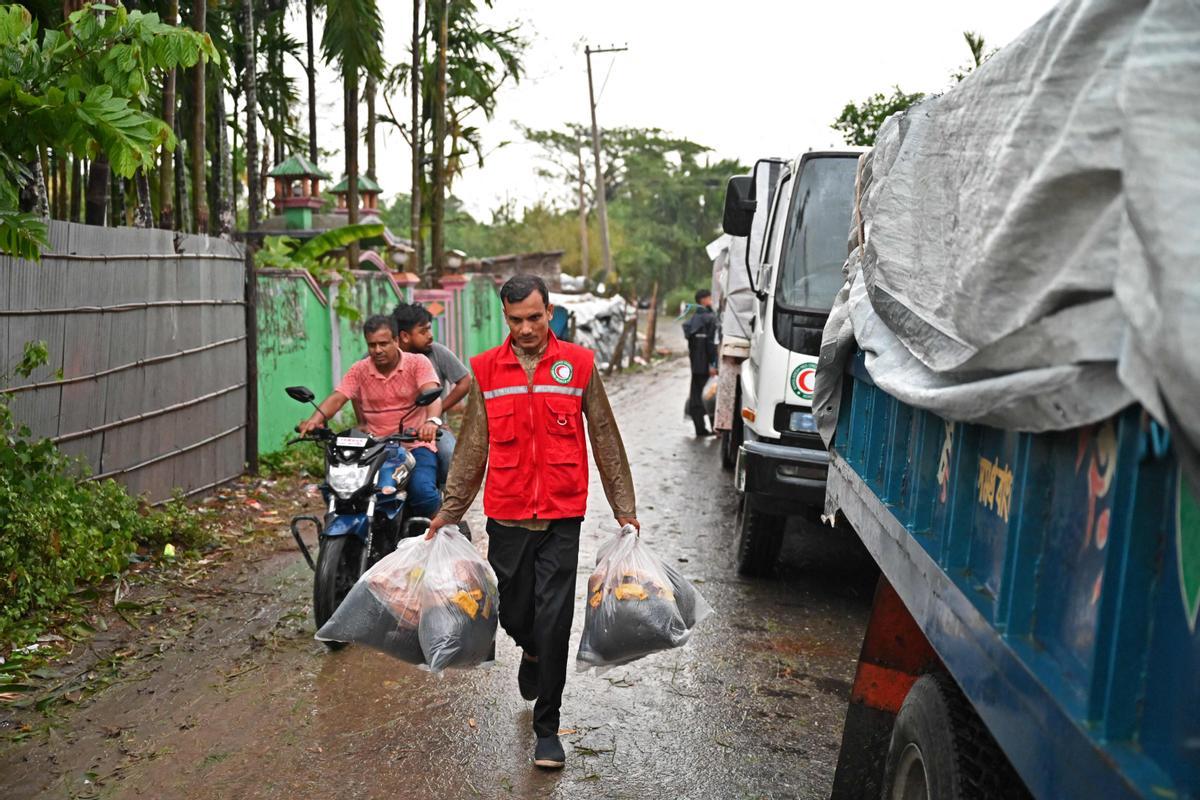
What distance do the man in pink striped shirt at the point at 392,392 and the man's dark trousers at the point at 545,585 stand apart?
1.67 metres

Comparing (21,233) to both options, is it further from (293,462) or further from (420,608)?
(293,462)

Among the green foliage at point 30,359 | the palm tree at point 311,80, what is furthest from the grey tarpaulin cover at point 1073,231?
the palm tree at point 311,80

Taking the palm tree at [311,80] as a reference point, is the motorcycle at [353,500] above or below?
below

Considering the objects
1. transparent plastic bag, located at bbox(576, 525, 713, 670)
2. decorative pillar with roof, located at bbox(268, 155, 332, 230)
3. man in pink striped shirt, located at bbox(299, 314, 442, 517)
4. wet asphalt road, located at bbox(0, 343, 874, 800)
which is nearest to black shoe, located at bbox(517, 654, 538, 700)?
wet asphalt road, located at bbox(0, 343, 874, 800)

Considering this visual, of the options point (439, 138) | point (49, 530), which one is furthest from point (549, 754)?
point (439, 138)

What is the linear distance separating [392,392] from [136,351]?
9.83 ft

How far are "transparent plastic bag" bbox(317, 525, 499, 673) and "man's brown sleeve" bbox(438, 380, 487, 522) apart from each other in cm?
20

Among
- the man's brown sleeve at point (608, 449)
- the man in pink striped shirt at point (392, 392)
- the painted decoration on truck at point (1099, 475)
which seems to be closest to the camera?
the painted decoration on truck at point (1099, 475)

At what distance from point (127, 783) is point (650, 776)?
1940 millimetres

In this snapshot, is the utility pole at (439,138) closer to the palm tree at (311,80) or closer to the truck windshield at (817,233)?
the palm tree at (311,80)

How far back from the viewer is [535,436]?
4.39 metres

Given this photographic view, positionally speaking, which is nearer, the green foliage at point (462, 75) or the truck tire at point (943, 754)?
the truck tire at point (943, 754)

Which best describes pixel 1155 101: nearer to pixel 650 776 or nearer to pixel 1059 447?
pixel 1059 447

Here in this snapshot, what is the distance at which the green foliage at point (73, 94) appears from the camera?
5.12 m
